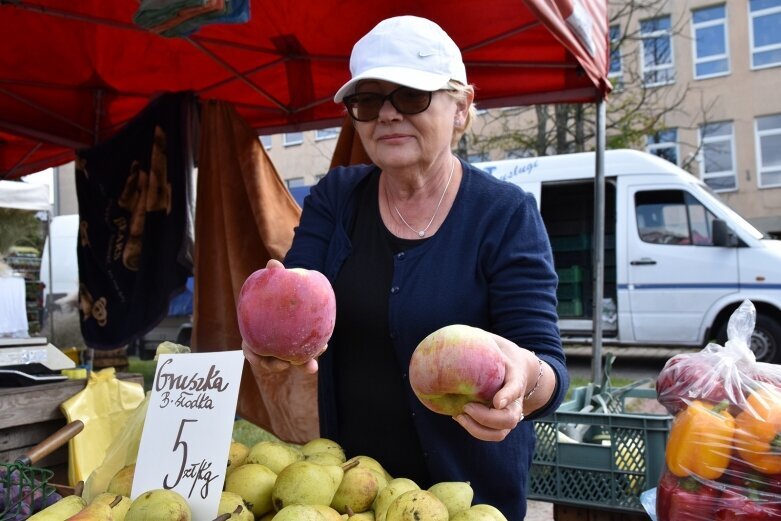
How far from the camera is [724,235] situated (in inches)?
294

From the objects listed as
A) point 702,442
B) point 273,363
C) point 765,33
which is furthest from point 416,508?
point 765,33

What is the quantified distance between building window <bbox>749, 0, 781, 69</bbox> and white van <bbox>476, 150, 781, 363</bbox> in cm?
1051

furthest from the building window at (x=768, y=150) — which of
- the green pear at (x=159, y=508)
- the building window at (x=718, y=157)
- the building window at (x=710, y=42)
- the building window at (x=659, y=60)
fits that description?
the green pear at (x=159, y=508)

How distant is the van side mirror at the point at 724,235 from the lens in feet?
24.5

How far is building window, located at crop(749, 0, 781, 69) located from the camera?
16219mm

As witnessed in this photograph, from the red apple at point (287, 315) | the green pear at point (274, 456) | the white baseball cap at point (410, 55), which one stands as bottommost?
the green pear at point (274, 456)

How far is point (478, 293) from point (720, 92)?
703 inches

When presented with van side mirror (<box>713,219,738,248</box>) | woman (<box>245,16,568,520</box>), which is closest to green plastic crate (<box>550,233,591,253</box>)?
van side mirror (<box>713,219,738,248</box>)

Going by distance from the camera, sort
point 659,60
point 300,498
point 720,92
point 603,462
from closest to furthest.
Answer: point 300,498, point 603,462, point 720,92, point 659,60

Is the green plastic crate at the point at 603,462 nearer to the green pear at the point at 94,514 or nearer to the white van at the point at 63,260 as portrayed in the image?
the green pear at the point at 94,514

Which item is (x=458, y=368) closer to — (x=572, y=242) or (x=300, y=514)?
(x=300, y=514)

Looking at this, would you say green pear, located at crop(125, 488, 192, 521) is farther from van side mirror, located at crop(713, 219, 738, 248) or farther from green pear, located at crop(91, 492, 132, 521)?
van side mirror, located at crop(713, 219, 738, 248)

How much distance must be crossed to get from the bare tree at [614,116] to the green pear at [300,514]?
28.4ft

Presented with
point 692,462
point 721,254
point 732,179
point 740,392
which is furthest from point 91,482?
point 732,179
